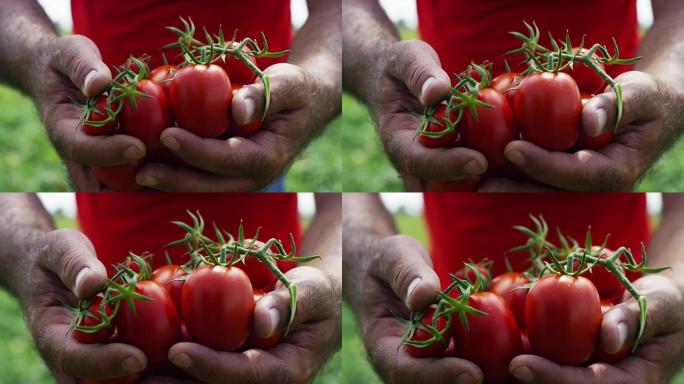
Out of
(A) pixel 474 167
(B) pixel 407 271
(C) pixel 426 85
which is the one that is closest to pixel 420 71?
(C) pixel 426 85

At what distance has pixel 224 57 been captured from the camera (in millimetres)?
1270

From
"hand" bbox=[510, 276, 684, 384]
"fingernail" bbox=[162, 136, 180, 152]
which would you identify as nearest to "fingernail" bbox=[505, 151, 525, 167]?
"hand" bbox=[510, 276, 684, 384]

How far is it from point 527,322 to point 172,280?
470 mm

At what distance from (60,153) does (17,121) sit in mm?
2297

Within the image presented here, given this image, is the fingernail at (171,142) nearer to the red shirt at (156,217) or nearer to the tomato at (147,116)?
the tomato at (147,116)

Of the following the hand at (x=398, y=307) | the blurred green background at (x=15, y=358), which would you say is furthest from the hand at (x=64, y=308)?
the blurred green background at (x=15, y=358)

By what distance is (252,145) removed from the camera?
1.29 meters

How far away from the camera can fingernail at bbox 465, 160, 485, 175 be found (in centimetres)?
118

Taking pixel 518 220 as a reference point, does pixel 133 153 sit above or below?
above

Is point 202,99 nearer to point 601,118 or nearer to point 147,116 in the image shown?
point 147,116

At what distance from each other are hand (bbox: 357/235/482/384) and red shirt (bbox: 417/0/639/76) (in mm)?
289

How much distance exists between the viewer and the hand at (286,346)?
3.82 feet

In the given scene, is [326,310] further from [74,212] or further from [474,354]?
[74,212]

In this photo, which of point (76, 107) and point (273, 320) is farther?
point (76, 107)
